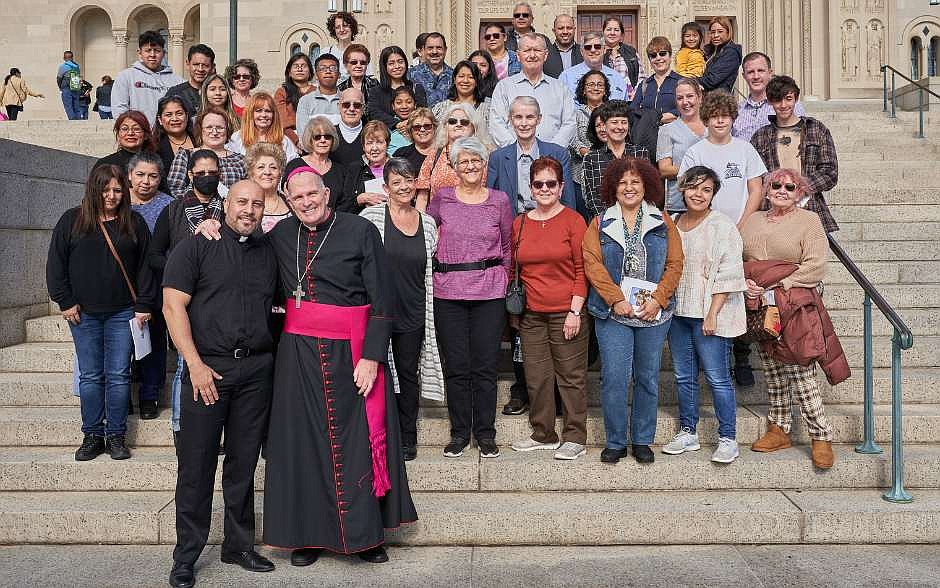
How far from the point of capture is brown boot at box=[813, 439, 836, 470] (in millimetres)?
5441

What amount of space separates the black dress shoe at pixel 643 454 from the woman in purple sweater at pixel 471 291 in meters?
0.90

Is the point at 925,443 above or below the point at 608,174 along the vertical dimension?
below

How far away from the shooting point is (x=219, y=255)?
438 cm

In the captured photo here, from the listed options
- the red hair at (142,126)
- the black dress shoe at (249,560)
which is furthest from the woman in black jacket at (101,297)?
the black dress shoe at (249,560)

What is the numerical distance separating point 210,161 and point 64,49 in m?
23.6

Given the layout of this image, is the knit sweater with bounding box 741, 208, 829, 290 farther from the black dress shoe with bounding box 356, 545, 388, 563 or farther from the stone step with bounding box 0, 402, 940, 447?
the black dress shoe with bounding box 356, 545, 388, 563

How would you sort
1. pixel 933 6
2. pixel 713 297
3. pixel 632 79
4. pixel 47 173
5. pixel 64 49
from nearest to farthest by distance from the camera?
pixel 713 297 < pixel 47 173 < pixel 632 79 < pixel 933 6 < pixel 64 49

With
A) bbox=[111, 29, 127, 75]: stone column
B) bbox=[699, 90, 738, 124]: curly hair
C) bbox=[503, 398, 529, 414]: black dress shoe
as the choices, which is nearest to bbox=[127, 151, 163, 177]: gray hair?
bbox=[503, 398, 529, 414]: black dress shoe

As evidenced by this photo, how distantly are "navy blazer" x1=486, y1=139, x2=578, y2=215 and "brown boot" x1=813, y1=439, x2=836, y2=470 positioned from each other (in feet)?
7.52

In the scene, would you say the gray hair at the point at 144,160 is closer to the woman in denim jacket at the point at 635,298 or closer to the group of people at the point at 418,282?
the group of people at the point at 418,282

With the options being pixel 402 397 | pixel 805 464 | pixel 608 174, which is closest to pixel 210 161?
pixel 402 397

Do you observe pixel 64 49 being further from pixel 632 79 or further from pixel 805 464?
pixel 805 464

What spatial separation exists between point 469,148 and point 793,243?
7.24ft

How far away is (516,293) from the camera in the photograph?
5.62m
